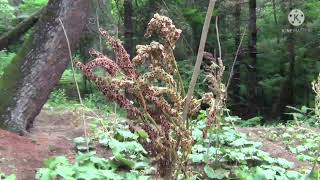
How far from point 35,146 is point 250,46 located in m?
9.44

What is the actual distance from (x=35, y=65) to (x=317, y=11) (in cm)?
988

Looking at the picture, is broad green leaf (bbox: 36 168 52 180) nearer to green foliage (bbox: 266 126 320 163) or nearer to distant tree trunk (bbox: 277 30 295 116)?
green foliage (bbox: 266 126 320 163)

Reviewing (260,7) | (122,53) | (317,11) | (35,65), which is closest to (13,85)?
(35,65)

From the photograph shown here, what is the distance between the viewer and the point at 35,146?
5594 mm

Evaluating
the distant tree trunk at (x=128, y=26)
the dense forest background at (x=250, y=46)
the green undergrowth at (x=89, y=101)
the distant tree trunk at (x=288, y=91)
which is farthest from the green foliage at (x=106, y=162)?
the distant tree trunk at (x=288, y=91)

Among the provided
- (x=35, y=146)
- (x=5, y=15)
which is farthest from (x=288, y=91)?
(x=35, y=146)

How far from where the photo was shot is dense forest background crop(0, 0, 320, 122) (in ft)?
43.1

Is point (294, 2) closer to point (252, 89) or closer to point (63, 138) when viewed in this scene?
point (252, 89)

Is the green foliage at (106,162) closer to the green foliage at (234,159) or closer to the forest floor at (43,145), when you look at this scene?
the forest floor at (43,145)

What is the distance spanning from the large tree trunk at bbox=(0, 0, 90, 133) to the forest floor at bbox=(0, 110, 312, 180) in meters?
0.28

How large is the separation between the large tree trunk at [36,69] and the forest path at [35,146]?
26 centimetres

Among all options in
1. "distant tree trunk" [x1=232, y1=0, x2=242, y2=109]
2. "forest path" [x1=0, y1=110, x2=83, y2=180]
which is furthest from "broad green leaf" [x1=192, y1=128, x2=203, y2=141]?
"distant tree trunk" [x1=232, y1=0, x2=242, y2=109]

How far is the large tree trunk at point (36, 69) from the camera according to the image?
5.88 metres

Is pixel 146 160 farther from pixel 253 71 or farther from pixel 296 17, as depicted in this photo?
pixel 296 17
